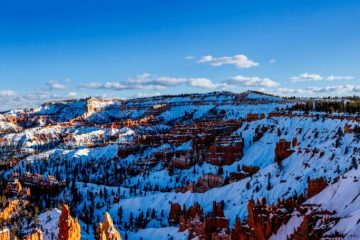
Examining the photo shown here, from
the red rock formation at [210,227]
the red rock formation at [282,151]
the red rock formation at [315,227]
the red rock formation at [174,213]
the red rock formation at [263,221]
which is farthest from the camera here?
the red rock formation at [282,151]

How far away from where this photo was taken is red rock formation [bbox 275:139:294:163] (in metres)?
110

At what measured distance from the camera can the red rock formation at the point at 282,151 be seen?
110 metres

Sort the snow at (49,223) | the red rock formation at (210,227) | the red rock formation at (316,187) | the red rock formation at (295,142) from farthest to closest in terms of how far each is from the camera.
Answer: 1. the red rock formation at (295,142)
2. the snow at (49,223)
3. the red rock formation at (316,187)
4. the red rock formation at (210,227)

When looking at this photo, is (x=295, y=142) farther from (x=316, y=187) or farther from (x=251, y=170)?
(x=316, y=187)

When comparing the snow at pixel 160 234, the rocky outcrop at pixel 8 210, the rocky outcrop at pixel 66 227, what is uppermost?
the rocky outcrop at pixel 66 227

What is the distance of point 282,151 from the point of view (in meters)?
113

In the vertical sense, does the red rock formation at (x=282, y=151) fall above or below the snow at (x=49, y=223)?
above

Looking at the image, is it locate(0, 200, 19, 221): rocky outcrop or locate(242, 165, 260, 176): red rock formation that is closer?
locate(0, 200, 19, 221): rocky outcrop

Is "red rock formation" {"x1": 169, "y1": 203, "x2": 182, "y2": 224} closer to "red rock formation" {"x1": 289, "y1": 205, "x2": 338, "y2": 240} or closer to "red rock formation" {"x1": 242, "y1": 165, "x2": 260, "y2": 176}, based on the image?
"red rock formation" {"x1": 242, "y1": 165, "x2": 260, "y2": 176}

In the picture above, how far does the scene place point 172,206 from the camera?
102 meters

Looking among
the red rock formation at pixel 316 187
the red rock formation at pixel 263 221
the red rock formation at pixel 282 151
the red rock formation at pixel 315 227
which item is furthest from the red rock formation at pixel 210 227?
the red rock formation at pixel 282 151

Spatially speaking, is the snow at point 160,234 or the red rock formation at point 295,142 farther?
the red rock formation at point 295,142

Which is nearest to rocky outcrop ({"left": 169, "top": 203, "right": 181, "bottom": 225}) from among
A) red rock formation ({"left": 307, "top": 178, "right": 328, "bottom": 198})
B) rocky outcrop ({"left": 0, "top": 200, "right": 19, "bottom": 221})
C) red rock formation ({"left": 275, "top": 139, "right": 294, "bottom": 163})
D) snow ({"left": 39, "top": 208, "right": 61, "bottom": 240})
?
snow ({"left": 39, "top": 208, "right": 61, "bottom": 240})

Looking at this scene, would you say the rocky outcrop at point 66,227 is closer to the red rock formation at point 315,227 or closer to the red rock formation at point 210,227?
the red rock formation at point 315,227
